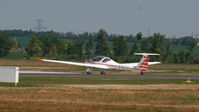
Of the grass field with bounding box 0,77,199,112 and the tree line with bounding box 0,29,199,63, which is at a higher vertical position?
the tree line with bounding box 0,29,199,63

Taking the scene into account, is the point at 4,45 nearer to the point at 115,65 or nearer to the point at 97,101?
the point at 115,65

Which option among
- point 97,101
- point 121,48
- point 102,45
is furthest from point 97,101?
point 102,45

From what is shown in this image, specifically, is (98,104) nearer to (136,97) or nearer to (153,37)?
(136,97)

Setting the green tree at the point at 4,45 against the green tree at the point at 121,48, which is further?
the green tree at the point at 121,48

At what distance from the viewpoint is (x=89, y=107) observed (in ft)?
90.0

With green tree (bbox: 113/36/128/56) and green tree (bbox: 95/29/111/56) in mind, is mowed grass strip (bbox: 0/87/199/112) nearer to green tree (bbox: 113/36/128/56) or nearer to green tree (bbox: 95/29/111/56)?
green tree (bbox: 113/36/128/56)

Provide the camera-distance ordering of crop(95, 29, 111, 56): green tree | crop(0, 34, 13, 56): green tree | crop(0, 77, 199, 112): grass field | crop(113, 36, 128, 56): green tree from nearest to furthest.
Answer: crop(0, 77, 199, 112): grass field < crop(0, 34, 13, 56): green tree < crop(113, 36, 128, 56): green tree < crop(95, 29, 111, 56): green tree

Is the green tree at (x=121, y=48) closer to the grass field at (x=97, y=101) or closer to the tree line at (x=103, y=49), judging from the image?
the tree line at (x=103, y=49)

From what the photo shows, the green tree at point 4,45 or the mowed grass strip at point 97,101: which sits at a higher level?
the green tree at point 4,45

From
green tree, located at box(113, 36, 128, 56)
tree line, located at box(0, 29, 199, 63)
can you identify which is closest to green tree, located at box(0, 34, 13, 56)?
tree line, located at box(0, 29, 199, 63)

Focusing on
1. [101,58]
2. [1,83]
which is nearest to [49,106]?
[1,83]

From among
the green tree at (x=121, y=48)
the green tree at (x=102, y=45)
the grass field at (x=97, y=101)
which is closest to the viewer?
the grass field at (x=97, y=101)

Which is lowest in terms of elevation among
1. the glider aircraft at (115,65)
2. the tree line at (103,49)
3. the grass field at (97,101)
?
the grass field at (97,101)

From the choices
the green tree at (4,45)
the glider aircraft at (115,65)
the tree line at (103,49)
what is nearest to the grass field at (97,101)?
the glider aircraft at (115,65)
